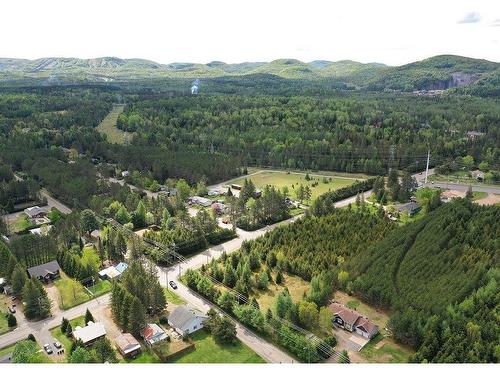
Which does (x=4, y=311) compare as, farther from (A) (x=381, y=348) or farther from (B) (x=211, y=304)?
(A) (x=381, y=348)

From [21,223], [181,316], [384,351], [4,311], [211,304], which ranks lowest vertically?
[21,223]

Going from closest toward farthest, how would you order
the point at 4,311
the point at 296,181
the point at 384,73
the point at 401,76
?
the point at 4,311
the point at 296,181
the point at 401,76
the point at 384,73

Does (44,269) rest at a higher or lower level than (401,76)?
lower

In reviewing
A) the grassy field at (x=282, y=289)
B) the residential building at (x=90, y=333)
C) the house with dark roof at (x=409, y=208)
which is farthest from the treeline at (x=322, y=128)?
the residential building at (x=90, y=333)

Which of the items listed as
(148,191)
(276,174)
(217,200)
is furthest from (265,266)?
(276,174)

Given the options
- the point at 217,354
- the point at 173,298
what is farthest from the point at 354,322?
the point at 173,298

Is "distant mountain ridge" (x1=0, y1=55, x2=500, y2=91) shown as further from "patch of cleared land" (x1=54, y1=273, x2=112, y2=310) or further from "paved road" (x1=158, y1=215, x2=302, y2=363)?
"patch of cleared land" (x1=54, y1=273, x2=112, y2=310)

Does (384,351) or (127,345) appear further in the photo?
(384,351)

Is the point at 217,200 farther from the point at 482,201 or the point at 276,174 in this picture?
the point at 482,201
